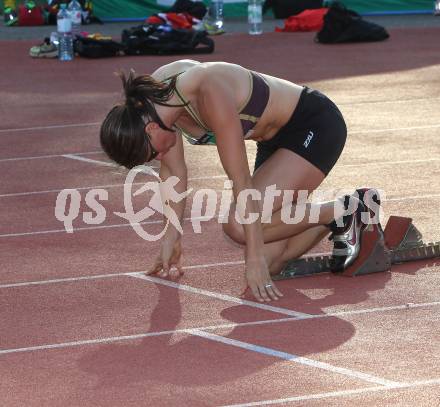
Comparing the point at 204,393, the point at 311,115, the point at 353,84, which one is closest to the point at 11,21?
the point at 353,84

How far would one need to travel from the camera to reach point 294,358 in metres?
4.29

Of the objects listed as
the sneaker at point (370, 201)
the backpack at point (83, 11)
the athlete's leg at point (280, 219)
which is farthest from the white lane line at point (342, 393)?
the backpack at point (83, 11)

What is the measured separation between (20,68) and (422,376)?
10169 mm

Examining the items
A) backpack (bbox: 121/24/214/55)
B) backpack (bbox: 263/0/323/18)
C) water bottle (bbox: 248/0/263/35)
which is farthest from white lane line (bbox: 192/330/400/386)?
backpack (bbox: 263/0/323/18)

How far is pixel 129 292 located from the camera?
5.28 meters

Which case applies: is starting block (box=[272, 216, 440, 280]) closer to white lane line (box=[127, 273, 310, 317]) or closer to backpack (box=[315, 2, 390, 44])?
white lane line (box=[127, 273, 310, 317])

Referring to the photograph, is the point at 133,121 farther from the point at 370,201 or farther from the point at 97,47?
the point at 97,47

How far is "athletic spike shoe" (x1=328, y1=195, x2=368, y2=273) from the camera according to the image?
5.37 metres

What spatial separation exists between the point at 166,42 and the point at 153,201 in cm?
705

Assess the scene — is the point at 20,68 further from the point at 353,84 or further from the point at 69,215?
the point at 69,215

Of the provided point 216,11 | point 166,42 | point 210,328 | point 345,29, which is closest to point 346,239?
point 210,328

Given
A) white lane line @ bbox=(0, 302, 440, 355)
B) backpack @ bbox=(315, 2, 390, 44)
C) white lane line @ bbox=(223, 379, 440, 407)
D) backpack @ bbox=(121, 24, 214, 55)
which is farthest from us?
backpack @ bbox=(315, 2, 390, 44)

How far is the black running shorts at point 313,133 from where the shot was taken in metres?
5.29

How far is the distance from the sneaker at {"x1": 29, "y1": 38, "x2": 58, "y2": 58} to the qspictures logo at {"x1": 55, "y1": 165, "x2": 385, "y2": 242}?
6.60 meters
